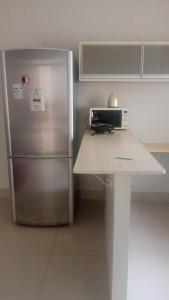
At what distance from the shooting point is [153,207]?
3.08m

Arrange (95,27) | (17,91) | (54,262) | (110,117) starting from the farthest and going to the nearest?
(95,27) < (110,117) < (17,91) < (54,262)

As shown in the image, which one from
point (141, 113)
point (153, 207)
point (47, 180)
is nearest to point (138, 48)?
point (141, 113)

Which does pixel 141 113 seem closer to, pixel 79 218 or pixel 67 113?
pixel 67 113

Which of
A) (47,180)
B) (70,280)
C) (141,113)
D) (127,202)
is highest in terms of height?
(141,113)

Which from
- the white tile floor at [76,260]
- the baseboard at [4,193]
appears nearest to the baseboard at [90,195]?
the white tile floor at [76,260]

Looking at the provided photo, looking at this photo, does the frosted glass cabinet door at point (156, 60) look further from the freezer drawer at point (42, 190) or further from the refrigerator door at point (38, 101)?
the freezer drawer at point (42, 190)

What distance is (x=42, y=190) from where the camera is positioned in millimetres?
2537

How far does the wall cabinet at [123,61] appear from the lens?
2600mm

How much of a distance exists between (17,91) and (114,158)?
1.25m

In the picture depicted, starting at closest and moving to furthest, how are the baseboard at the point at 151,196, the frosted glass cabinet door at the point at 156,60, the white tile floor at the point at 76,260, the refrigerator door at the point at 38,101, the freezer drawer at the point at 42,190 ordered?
the white tile floor at the point at 76,260 → the refrigerator door at the point at 38,101 → the freezer drawer at the point at 42,190 → the frosted glass cabinet door at the point at 156,60 → the baseboard at the point at 151,196

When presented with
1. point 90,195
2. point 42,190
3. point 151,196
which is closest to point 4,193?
point 42,190

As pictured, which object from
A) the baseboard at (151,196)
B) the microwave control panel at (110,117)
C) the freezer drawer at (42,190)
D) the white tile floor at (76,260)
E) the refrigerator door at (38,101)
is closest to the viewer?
the white tile floor at (76,260)

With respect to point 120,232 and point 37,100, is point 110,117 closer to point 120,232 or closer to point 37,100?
point 37,100

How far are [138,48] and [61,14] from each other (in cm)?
95
